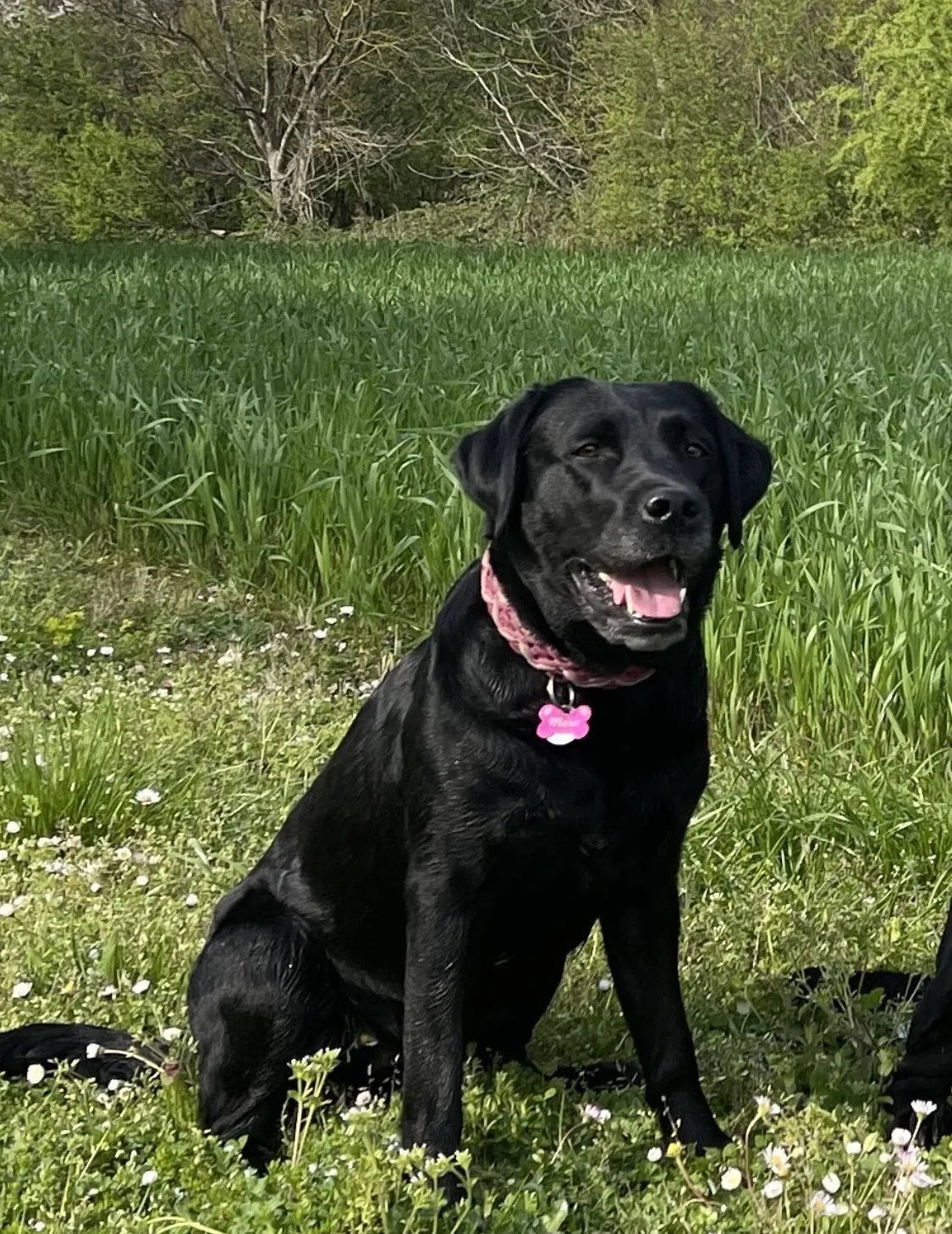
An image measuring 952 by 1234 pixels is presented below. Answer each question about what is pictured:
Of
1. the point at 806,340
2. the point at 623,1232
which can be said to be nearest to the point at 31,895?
the point at 623,1232

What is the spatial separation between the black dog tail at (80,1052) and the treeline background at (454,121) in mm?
25314

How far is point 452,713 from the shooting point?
2.31 meters

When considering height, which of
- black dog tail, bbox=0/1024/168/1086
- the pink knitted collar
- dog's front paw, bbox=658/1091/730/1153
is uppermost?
the pink knitted collar

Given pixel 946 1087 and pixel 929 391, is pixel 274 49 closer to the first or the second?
pixel 929 391

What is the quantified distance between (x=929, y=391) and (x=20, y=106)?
31345mm

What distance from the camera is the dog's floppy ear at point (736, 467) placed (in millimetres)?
2523

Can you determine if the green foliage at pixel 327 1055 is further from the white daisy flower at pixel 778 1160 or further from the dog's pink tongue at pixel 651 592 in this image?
the dog's pink tongue at pixel 651 592

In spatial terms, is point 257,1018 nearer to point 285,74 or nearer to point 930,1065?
point 930,1065

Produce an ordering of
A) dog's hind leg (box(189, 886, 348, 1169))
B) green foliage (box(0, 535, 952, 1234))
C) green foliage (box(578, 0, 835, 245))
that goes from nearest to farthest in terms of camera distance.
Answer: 1. green foliage (box(0, 535, 952, 1234))
2. dog's hind leg (box(189, 886, 348, 1169))
3. green foliage (box(578, 0, 835, 245))

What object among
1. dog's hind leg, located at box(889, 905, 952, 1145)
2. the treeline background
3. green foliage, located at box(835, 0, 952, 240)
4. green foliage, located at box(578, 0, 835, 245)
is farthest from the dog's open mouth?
green foliage, located at box(578, 0, 835, 245)

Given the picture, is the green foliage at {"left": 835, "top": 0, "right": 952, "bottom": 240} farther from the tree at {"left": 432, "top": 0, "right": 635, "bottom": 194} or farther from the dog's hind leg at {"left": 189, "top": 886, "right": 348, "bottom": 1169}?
the dog's hind leg at {"left": 189, "top": 886, "right": 348, "bottom": 1169}

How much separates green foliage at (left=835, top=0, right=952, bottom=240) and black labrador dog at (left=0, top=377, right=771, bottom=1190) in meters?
24.1

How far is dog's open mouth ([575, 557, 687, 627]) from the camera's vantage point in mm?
2295

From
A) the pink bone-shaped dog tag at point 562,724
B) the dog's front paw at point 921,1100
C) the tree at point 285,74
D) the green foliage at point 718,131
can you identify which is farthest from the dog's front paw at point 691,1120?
the tree at point 285,74
